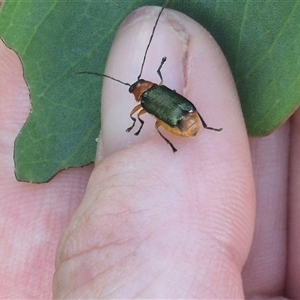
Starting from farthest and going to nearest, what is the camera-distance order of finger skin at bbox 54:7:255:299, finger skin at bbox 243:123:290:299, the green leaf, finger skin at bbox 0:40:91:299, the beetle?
finger skin at bbox 243:123:290:299 < finger skin at bbox 0:40:91:299 < the beetle < the green leaf < finger skin at bbox 54:7:255:299

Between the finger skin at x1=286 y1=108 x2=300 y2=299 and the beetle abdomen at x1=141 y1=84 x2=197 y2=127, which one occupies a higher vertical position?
the beetle abdomen at x1=141 y1=84 x2=197 y2=127

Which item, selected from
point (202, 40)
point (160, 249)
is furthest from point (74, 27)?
point (160, 249)

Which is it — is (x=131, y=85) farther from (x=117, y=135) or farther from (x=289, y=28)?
(x=289, y=28)

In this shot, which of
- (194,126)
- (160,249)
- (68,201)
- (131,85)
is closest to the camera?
(160,249)

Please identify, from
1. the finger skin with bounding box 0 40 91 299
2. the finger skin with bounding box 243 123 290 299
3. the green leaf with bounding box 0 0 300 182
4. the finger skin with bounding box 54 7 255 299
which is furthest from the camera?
the finger skin with bounding box 243 123 290 299

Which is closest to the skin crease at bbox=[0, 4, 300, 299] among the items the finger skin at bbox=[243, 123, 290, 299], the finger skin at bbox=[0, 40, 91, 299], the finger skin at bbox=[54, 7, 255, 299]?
the finger skin at bbox=[54, 7, 255, 299]

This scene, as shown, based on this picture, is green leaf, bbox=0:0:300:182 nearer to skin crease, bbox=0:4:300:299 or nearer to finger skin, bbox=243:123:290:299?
skin crease, bbox=0:4:300:299

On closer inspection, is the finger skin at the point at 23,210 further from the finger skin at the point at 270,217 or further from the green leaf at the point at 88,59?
the finger skin at the point at 270,217

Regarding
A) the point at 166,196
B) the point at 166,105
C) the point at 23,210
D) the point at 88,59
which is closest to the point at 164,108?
the point at 166,105
